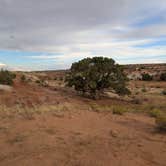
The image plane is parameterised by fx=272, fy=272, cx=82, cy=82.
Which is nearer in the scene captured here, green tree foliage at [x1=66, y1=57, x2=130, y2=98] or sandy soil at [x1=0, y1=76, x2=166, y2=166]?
sandy soil at [x1=0, y1=76, x2=166, y2=166]

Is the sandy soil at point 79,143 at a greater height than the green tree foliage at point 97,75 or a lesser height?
lesser

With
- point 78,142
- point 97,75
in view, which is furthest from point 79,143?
point 97,75

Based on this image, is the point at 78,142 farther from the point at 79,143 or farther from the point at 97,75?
the point at 97,75

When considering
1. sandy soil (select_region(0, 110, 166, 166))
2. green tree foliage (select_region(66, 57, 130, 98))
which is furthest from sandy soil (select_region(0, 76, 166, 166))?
green tree foliage (select_region(66, 57, 130, 98))

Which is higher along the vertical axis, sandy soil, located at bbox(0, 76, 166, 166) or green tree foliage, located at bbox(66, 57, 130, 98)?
green tree foliage, located at bbox(66, 57, 130, 98)

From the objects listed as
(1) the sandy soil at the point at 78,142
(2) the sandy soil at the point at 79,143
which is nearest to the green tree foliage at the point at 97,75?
(1) the sandy soil at the point at 78,142

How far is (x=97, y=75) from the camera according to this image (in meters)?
27.1

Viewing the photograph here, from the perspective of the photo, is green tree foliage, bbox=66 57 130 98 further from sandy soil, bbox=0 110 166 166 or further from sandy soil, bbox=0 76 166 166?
sandy soil, bbox=0 110 166 166

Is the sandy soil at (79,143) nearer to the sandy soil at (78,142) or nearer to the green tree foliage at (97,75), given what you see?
the sandy soil at (78,142)

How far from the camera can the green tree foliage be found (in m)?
26.9

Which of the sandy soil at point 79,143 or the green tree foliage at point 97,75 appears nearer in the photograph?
the sandy soil at point 79,143

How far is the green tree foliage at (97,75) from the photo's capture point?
88.4ft

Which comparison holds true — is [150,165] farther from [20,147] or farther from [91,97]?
[91,97]

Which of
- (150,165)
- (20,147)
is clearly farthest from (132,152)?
(20,147)
